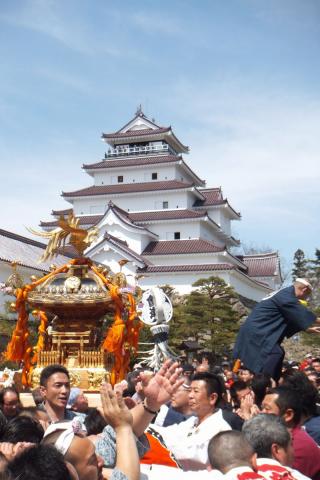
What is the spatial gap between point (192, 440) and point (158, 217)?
1338 inches

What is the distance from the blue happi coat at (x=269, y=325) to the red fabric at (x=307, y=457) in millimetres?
1706

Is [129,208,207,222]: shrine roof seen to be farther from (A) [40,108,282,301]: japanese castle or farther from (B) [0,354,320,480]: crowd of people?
(B) [0,354,320,480]: crowd of people

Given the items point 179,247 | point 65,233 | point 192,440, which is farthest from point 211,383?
point 179,247

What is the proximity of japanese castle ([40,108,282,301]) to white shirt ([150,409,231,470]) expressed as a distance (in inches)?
1176

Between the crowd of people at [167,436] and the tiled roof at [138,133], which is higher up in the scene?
the tiled roof at [138,133]

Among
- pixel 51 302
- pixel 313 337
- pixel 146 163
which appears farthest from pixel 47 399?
pixel 146 163

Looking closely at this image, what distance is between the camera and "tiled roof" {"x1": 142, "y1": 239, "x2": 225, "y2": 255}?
36.0 meters

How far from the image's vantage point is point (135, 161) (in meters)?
39.9

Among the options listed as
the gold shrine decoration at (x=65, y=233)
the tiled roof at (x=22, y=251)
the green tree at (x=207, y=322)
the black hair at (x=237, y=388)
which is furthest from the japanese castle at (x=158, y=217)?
the black hair at (x=237, y=388)

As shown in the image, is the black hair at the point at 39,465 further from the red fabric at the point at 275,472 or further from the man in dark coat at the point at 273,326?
the man in dark coat at the point at 273,326

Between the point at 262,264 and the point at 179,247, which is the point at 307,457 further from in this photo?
the point at 262,264

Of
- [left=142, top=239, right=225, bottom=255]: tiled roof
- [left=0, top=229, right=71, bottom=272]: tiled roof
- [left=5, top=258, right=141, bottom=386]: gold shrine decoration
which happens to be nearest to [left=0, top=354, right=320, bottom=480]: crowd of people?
[left=5, top=258, right=141, bottom=386]: gold shrine decoration

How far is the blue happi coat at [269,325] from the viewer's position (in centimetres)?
535

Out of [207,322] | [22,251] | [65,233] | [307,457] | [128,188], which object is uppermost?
[128,188]
